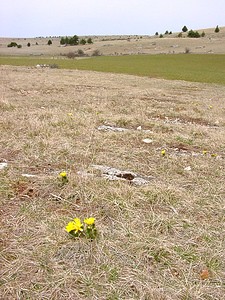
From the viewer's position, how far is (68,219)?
3338mm

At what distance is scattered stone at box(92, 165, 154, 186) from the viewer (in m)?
4.41

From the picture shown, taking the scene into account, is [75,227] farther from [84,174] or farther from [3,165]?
[3,165]

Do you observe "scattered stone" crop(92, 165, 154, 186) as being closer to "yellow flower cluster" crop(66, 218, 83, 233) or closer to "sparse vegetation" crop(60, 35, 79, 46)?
"yellow flower cluster" crop(66, 218, 83, 233)

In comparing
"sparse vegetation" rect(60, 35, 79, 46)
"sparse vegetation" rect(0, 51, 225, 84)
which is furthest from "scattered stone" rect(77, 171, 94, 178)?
"sparse vegetation" rect(60, 35, 79, 46)

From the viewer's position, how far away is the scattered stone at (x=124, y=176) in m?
4.41

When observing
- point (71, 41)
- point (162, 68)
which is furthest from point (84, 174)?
point (71, 41)

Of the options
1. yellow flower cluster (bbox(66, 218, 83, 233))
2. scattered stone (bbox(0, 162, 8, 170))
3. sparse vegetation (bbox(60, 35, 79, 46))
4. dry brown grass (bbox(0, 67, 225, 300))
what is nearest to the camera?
dry brown grass (bbox(0, 67, 225, 300))

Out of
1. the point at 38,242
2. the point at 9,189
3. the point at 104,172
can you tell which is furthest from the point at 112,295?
the point at 104,172

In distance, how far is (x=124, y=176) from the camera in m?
4.52

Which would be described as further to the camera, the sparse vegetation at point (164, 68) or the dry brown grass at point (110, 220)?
the sparse vegetation at point (164, 68)

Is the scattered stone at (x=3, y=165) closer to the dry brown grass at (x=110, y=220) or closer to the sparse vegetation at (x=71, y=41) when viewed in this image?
the dry brown grass at (x=110, y=220)

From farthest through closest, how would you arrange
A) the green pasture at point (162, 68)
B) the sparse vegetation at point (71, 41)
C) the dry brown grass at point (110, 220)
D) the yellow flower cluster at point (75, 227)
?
the sparse vegetation at point (71, 41), the green pasture at point (162, 68), the yellow flower cluster at point (75, 227), the dry brown grass at point (110, 220)

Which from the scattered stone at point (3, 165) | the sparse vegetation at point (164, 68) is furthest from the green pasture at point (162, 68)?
the scattered stone at point (3, 165)

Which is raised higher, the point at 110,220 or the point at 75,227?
the point at 75,227
